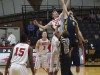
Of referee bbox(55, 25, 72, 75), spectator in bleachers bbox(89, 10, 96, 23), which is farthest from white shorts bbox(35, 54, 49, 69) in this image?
spectator in bleachers bbox(89, 10, 96, 23)

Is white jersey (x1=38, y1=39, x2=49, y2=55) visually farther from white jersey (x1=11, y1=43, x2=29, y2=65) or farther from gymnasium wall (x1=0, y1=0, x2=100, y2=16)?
gymnasium wall (x1=0, y1=0, x2=100, y2=16)

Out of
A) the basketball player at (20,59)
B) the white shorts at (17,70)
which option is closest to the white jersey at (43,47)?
the basketball player at (20,59)

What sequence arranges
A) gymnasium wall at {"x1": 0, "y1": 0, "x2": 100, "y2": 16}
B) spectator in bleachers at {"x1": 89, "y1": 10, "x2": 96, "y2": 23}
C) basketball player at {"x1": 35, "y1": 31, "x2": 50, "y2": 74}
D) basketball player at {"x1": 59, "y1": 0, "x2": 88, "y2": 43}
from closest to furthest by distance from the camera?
basketball player at {"x1": 59, "y1": 0, "x2": 88, "y2": 43} < basketball player at {"x1": 35, "y1": 31, "x2": 50, "y2": 74} < spectator in bleachers at {"x1": 89, "y1": 10, "x2": 96, "y2": 23} < gymnasium wall at {"x1": 0, "y1": 0, "x2": 100, "y2": 16}

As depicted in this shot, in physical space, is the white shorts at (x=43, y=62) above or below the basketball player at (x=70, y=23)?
below

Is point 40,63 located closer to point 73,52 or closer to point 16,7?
point 73,52

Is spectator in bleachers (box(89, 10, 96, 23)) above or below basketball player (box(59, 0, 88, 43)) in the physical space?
above

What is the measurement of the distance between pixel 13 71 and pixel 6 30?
57.6ft

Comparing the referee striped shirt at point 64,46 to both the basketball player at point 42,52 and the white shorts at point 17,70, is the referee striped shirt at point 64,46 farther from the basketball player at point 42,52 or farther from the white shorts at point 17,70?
the basketball player at point 42,52

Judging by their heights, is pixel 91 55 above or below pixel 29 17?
below

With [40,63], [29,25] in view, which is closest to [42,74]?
[40,63]

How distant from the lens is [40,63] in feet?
40.5

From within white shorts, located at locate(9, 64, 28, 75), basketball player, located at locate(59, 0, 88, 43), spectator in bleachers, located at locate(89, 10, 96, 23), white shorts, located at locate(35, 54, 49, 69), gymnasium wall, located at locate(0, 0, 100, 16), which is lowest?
white shorts, located at locate(35, 54, 49, 69)

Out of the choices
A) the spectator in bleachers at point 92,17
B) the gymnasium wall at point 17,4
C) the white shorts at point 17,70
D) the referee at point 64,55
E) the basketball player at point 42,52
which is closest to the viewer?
the white shorts at point 17,70

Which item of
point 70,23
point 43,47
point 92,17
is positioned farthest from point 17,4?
point 70,23
